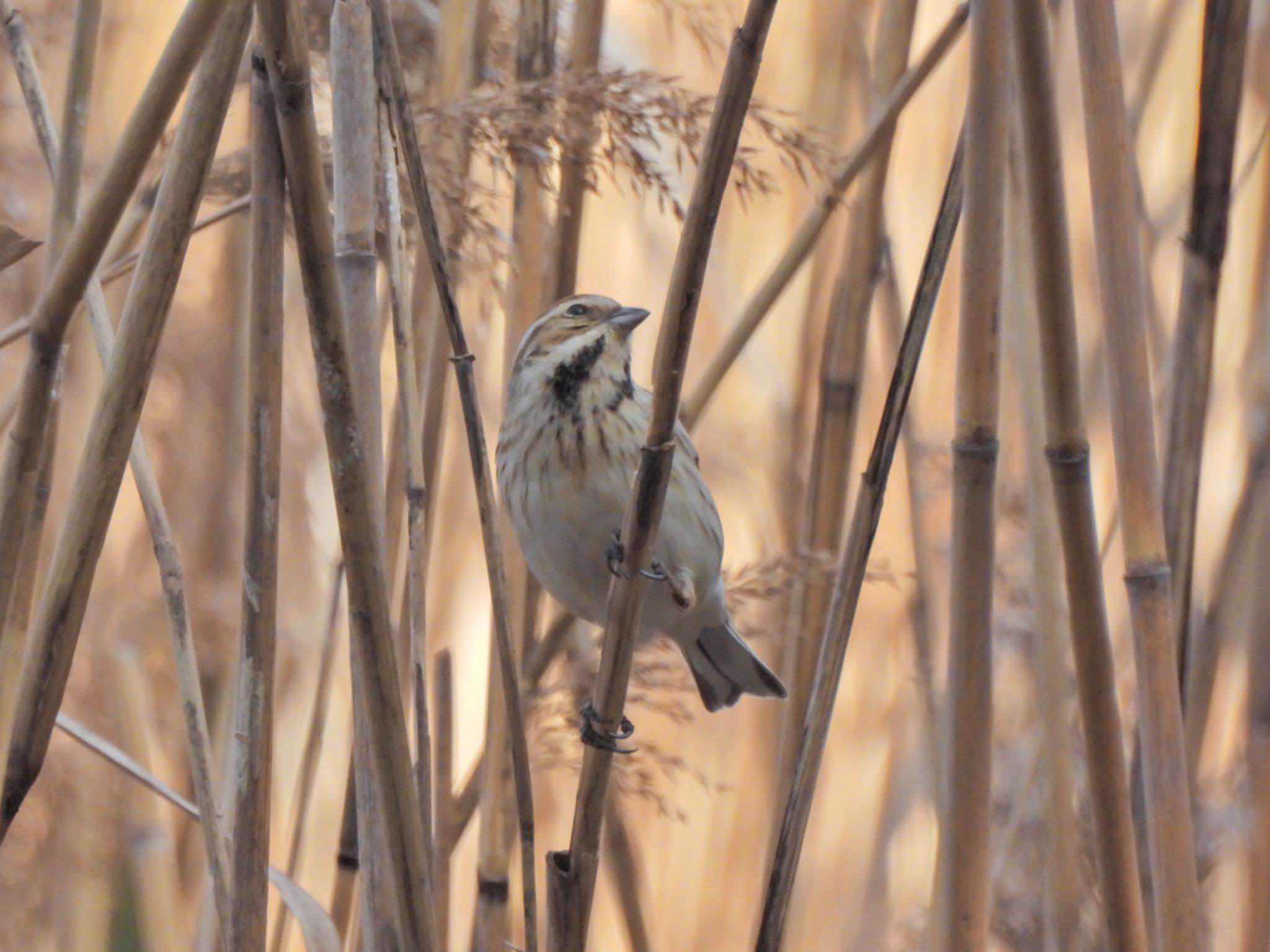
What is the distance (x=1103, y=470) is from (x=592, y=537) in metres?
1.04

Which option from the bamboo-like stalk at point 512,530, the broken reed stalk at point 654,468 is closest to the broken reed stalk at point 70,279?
the broken reed stalk at point 654,468

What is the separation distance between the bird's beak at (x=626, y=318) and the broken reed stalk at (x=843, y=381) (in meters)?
0.26

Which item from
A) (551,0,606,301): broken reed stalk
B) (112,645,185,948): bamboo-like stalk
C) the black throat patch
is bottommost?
(112,645,185,948): bamboo-like stalk

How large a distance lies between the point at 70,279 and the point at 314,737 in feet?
2.92

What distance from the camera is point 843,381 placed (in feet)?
5.67

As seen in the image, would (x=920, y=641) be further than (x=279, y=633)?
No

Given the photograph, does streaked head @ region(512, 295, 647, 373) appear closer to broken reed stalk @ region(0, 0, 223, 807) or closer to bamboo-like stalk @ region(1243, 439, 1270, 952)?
broken reed stalk @ region(0, 0, 223, 807)

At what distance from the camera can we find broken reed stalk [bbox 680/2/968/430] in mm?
1534

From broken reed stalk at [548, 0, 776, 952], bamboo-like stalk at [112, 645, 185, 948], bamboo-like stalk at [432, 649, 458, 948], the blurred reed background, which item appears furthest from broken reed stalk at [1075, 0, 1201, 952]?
bamboo-like stalk at [112, 645, 185, 948]

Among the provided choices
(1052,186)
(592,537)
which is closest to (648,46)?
(592,537)

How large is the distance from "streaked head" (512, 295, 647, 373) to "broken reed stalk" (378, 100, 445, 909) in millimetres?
433

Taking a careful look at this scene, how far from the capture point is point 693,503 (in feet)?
6.10

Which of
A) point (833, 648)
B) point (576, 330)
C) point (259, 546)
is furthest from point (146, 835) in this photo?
point (833, 648)

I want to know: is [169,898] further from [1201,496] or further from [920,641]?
[1201,496]
